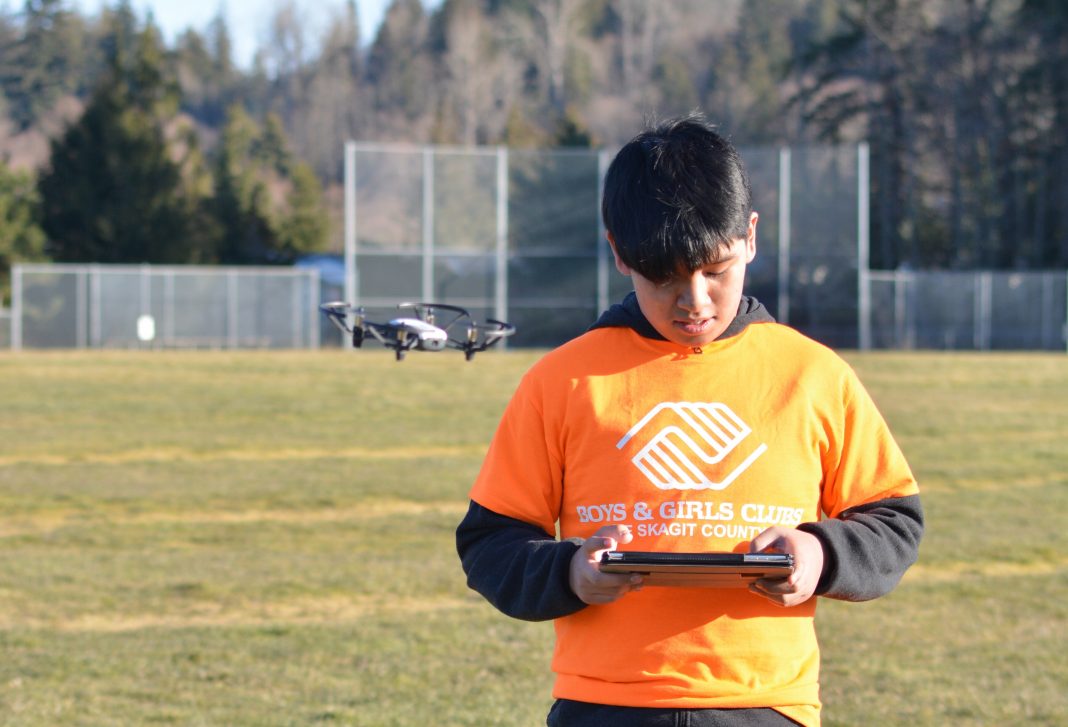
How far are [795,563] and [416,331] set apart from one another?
0.81 metres

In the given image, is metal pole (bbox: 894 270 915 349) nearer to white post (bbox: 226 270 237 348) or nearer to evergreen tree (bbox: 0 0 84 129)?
white post (bbox: 226 270 237 348)

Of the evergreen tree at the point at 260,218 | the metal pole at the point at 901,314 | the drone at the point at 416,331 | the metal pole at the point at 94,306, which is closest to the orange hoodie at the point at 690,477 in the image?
the drone at the point at 416,331

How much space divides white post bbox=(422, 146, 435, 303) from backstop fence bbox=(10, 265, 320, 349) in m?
5.12

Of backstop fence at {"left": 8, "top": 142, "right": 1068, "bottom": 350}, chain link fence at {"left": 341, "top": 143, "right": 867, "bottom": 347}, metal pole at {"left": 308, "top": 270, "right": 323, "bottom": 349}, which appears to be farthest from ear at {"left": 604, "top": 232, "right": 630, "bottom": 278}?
metal pole at {"left": 308, "top": 270, "right": 323, "bottom": 349}

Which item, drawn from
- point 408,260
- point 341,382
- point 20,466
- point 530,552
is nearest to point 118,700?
point 530,552

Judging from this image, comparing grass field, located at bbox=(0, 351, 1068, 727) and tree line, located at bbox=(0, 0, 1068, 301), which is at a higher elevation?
tree line, located at bbox=(0, 0, 1068, 301)

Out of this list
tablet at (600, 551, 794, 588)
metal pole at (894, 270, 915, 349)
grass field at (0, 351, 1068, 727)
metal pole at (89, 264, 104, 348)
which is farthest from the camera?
metal pole at (894, 270, 915, 349)

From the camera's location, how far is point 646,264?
2158 mm

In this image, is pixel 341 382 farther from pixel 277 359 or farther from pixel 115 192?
pixel 115 192

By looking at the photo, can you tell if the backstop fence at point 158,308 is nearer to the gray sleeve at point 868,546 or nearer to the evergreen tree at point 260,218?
the evergreen tree at point 260,218

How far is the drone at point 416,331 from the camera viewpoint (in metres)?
2.46

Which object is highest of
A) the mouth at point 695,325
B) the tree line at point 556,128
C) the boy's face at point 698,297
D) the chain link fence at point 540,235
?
the tree line at point 556,128

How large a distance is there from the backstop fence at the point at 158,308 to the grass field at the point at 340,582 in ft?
50.4

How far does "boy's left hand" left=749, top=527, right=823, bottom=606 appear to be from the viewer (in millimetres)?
2039
